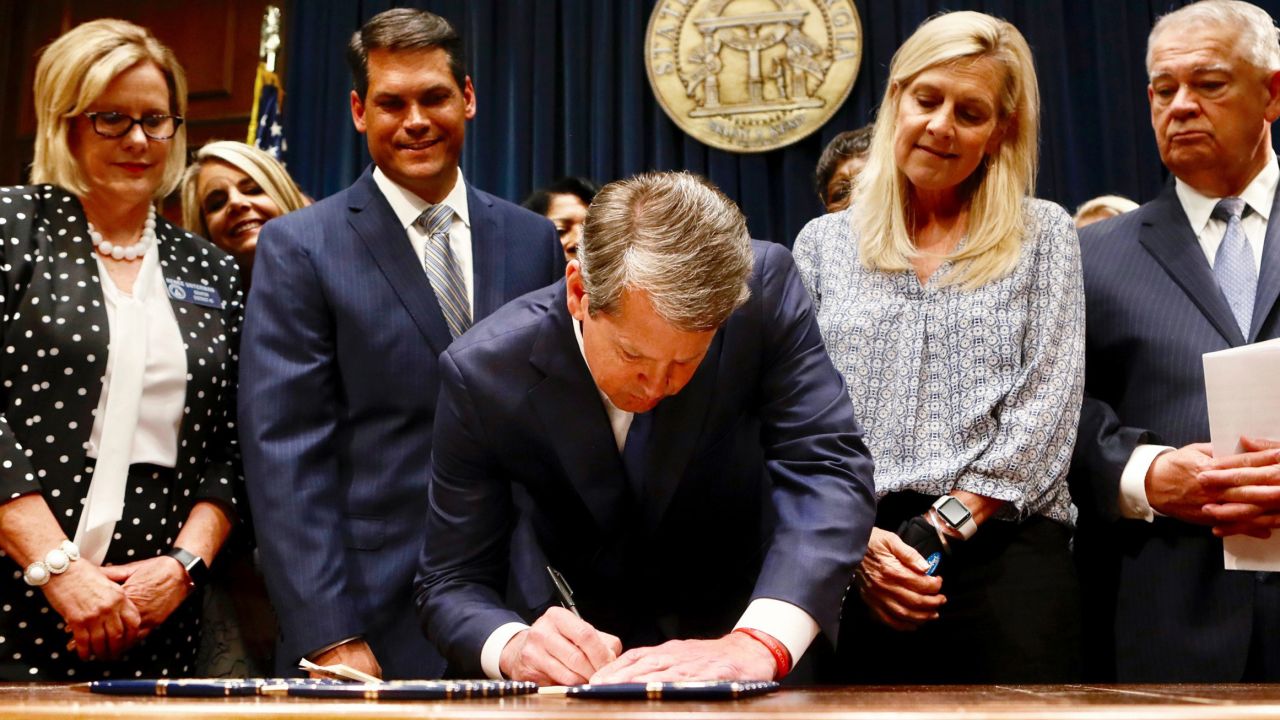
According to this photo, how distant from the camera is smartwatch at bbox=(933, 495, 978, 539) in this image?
2.05 meters

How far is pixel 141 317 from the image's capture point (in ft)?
7.66

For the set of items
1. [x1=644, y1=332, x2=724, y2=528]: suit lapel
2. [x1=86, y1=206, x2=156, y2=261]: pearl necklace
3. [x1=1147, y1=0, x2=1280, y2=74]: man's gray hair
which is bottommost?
[x1=644, y1=332, x2=724, y2=528]: suit lapel

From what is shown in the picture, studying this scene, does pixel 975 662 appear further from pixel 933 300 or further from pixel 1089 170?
pixel 1089 170

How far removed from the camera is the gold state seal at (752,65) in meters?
4.70

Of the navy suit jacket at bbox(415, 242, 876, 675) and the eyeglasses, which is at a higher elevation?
the eyeglasses

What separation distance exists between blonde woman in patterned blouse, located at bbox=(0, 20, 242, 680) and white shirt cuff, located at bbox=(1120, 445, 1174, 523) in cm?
167

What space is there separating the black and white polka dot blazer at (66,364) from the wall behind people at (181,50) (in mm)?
2901

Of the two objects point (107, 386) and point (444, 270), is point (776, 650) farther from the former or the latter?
point (107, 386)

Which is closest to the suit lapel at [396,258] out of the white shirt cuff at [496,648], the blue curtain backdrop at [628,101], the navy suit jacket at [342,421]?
the navy suit jacket at [342,421]

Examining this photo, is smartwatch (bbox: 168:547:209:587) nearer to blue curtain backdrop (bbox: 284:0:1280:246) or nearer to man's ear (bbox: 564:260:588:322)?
man's ear (bbox: 564:260:588:322)

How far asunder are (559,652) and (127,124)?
1.43 meters

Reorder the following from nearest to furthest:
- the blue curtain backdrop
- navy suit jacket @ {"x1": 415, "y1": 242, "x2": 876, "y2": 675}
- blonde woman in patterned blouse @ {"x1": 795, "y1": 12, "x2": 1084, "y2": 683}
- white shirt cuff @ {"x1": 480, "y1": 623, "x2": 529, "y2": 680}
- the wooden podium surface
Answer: the wooden podium surface, white shirt cuff @ {"x1": 480, "y1": 623, "x2": 529, "y2": 680}, navy suit jacket @ {"x1": 415, "y1": 242, "x2": 876, "y2": 675}, blonde woman in patterned blouse @ {"x1": 795, "y1": 12, "x2": 1084, "y2": 683}, the blue curtain backdrop

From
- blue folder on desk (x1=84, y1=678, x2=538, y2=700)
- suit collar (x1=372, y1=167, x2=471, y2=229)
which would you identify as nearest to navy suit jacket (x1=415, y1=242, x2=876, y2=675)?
blue folder on desk (x1=84, y1=678, x2=538, y2=700)

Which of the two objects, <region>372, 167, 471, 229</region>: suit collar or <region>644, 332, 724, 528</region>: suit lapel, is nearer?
<region>644, 332, 724, 528</region>: suit lapel
